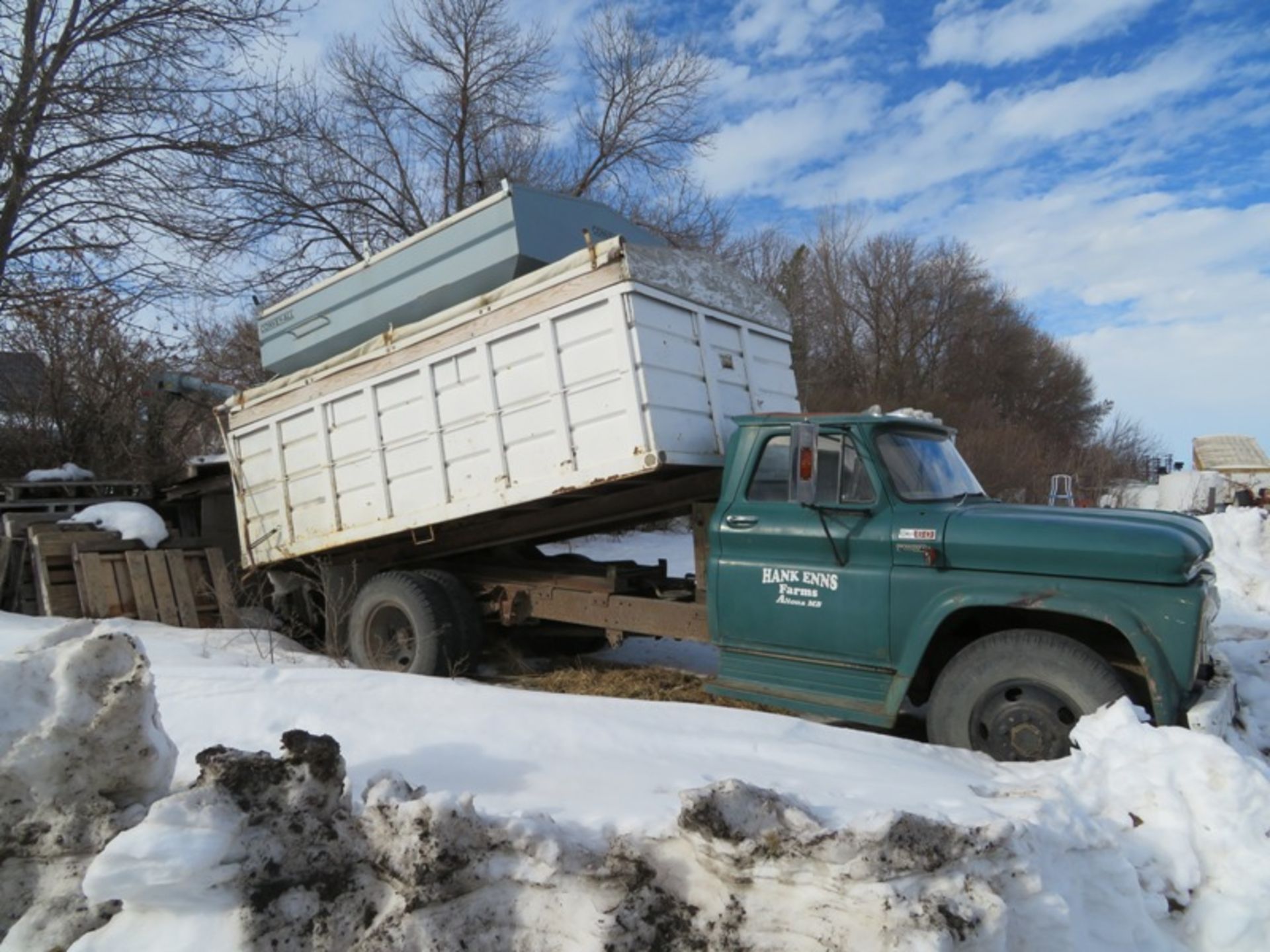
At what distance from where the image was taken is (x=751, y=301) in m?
6.14

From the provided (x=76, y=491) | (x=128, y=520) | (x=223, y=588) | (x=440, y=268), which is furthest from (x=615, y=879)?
(x=76, y=491)

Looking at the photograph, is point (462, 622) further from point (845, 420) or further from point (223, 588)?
point (845, 420)

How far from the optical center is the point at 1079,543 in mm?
3904

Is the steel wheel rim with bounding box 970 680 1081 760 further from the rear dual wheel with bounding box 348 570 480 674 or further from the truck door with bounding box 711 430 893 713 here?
the rear dual wheel with bounding box 348 570 480 674

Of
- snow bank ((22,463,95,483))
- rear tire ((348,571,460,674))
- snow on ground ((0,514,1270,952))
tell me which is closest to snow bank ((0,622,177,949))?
snow on ground ((0,514,1270,952))

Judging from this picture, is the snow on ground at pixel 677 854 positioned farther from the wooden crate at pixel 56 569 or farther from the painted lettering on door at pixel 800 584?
the wooden crate at pixel 56 569

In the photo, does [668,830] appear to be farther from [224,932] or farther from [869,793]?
[224,932]

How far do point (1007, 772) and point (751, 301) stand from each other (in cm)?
372

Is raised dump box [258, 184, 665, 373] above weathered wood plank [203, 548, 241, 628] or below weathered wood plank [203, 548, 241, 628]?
above

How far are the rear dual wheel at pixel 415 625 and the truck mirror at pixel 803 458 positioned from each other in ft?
10.3

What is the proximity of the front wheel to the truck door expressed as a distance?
0.38 meters

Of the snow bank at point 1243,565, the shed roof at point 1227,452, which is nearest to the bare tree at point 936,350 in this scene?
the shed roof at point 1227,452

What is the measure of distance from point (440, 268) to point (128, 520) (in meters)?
4.65

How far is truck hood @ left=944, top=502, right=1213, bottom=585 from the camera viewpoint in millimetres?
3752
